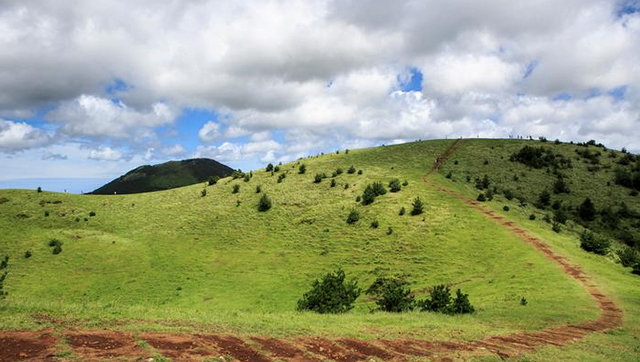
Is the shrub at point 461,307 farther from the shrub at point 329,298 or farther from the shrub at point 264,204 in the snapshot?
the shrub at point 264,204

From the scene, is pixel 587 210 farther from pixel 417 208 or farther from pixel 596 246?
pixel 417 208

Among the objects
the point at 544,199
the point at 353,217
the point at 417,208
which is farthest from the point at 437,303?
the point at 544,199

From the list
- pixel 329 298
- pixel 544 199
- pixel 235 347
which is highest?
pixel 544 199

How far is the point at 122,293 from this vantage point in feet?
138

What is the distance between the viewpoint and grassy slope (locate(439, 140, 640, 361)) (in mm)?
16797

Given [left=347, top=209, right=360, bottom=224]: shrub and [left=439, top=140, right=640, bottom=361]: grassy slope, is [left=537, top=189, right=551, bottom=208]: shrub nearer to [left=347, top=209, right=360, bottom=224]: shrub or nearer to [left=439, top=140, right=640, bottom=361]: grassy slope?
[left=439, top=140, right=640, bottom=361]: grassy slope

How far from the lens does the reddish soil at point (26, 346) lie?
1102 cm

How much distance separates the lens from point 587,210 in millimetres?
62719

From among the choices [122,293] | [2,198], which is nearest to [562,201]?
[122,293]

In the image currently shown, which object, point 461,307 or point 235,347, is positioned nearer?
point 235,347

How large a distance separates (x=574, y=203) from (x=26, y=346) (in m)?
74.6

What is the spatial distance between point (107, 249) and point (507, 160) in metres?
76.8

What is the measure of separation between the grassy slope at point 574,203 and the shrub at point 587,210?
138 inches

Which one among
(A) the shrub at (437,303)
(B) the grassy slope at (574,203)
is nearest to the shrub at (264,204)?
(B) the grassy slope at (574,203)
